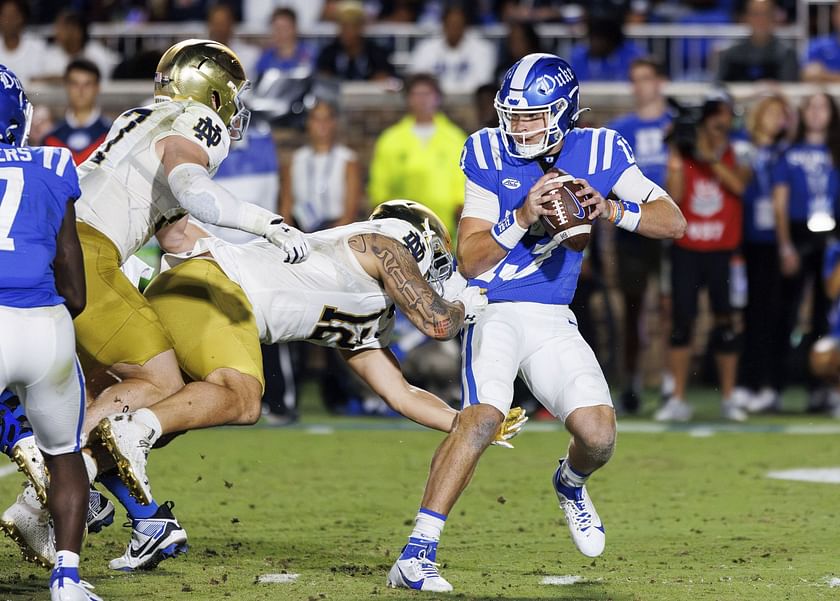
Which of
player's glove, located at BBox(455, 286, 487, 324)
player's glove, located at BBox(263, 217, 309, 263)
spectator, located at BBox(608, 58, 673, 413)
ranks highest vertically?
player's glove, located at BBox(263, 217, 309, 263)

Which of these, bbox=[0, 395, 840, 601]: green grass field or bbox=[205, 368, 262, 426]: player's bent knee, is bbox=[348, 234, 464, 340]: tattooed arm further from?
bbox=[0, 395, 840, 601]: green grass field

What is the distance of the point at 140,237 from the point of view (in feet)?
17.9

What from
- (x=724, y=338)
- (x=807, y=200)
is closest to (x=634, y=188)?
(x=724, y=338)

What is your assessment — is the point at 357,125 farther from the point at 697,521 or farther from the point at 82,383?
the point at 82,383

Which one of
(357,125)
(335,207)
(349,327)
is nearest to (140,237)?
(349,327)

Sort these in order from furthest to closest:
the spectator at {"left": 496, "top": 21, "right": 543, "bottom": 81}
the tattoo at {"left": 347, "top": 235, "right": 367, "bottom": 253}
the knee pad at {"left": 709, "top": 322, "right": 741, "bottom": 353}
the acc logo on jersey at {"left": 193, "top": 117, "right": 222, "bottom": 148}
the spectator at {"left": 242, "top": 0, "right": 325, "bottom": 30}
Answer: the spectator at {"left": 242, "top": 0, "right": 325, "bottom": 30} → the spectator at {"left": 496, "top": 21, "right": 543, "bottom": 81} → the knee pad at {"left": 709, "top": 322, "right": 741, "bottom": 353} → the tattoo at {"left": 347, "top": 235, "right": 367, "bottom": 253} → the acc logo on jersey at {"left": 193, "top": 117, "right": 222, "bottom": 148}

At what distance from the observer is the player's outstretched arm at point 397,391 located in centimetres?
573

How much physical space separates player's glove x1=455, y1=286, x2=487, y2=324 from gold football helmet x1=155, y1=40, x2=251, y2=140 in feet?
3.51

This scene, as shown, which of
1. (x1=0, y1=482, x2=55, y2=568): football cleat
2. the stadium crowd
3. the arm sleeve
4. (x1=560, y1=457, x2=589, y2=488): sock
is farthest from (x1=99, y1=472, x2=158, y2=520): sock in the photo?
the stadium crowd

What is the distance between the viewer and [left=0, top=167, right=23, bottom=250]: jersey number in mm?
4406

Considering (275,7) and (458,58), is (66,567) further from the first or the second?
(275,7)

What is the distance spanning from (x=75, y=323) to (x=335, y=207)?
16.3ft

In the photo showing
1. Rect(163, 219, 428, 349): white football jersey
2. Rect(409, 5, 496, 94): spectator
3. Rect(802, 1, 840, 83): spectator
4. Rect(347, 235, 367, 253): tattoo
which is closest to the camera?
Rect(163, 219, 428, 349): white football jersey

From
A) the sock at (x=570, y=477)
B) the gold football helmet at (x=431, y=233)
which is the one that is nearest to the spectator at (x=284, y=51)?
the gold football helmet at (x=431, y=233)
